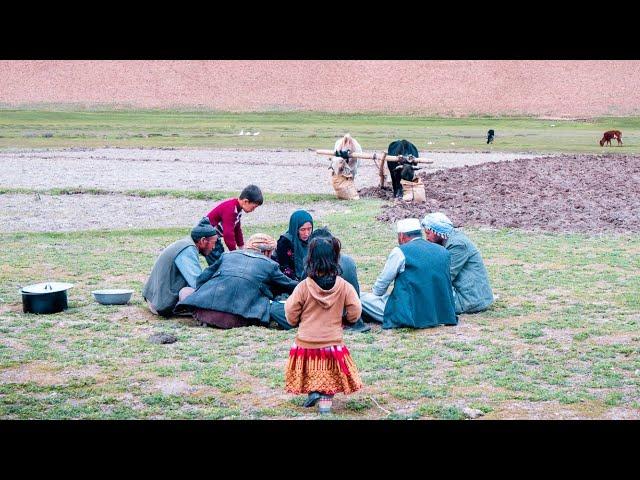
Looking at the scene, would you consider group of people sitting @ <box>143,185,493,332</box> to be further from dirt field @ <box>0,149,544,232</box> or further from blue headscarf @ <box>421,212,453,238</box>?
dirt field @ <box>0,149,544,232</box>

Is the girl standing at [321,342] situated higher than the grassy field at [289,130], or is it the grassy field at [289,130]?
the grassy field at [289,130]

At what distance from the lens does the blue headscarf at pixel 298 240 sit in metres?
8.54

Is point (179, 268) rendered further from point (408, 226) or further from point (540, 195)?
point (540, 195)

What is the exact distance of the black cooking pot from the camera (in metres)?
8.68

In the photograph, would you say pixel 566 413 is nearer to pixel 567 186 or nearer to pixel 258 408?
pixel 258 408

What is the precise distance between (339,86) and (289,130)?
1142 inches

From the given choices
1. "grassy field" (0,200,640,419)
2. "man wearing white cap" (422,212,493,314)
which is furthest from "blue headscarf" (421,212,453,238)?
"grassy field" (0,200,640,419)

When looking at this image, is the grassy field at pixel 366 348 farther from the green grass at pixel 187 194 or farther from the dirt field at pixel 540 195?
the green grass at pixel 187 194

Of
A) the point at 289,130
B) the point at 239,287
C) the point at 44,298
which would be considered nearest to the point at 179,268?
the point at 239,287

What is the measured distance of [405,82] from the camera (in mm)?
77875

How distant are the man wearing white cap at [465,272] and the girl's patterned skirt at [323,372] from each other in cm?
297

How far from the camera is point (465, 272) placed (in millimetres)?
8703

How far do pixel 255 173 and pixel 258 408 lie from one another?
63.5 ft

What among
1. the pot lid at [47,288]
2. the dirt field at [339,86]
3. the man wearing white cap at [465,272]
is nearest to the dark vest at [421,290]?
the man wearing white cap at [465,272]
